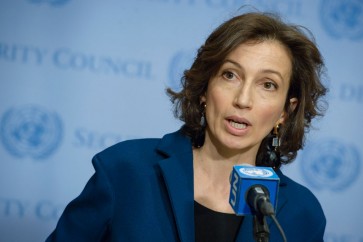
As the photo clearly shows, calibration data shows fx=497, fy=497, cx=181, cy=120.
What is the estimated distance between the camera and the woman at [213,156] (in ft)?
5.13

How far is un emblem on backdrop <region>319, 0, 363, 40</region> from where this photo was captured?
8.64 feet

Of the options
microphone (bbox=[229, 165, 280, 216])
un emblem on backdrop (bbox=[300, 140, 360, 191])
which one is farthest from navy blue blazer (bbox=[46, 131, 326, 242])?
un emblem on backdrop (bbox=[300, 140, 360, 191])

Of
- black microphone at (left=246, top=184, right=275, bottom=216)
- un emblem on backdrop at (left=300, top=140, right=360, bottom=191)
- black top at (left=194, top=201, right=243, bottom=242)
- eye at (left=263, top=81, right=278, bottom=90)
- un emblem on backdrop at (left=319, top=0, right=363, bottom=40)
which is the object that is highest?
un emblem on backdrop at (left=319, top=0, right=363, bottom=40)

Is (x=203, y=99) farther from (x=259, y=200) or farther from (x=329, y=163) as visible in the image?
(x=329, y=163)

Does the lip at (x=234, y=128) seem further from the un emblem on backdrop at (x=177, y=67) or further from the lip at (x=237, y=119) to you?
the un emblem on backdrop at (x=177, y=67)

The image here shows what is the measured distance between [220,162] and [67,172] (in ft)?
3.51

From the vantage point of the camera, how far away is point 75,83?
8.20ft

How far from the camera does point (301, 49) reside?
5.80 ft

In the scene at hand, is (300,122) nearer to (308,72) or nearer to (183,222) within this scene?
(308,72)

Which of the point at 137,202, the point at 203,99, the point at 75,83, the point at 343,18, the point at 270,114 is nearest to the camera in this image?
the point at 137,202

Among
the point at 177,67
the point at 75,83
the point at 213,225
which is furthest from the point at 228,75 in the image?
the point at 75,83

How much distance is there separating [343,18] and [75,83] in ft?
4.75

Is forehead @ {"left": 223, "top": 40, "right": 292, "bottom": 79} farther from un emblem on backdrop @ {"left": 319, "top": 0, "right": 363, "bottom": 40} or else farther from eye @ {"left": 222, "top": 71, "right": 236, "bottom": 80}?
un emblem on backdrop @ {"left": 319, "top": 0, "right": 363, "bottom": 40}

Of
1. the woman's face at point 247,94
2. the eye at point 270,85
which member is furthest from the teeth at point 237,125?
the eye at point 270,85
